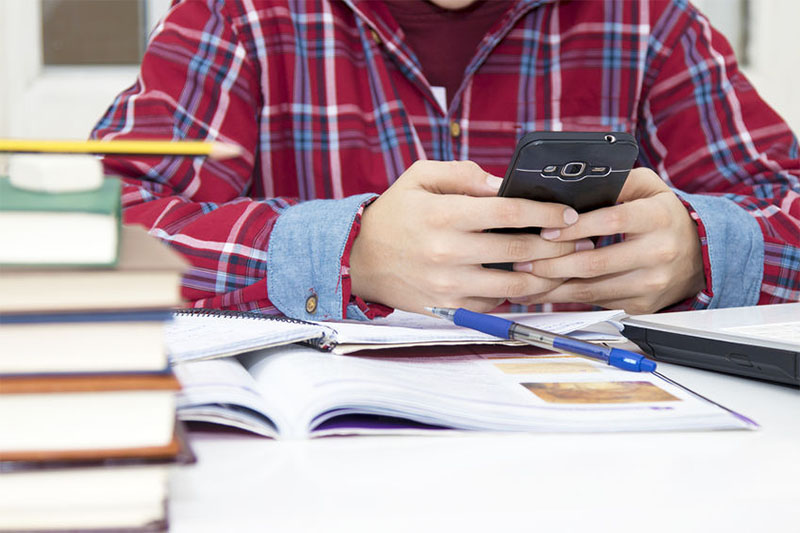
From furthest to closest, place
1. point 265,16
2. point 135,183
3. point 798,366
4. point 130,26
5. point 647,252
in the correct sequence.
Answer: point 130,26
point 265,16
point 135,183
point 647,252
point 798,366

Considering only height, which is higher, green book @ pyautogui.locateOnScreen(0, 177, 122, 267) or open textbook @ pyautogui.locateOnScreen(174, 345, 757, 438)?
green book @ pyautogui.locateOnScreen(0, 177, 122, 267)

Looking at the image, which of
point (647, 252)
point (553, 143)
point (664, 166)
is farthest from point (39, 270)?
point (664, 166)

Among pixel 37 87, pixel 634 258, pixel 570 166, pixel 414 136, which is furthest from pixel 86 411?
pixel 37 87

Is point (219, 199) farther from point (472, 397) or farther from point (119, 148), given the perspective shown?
point (119, 148)

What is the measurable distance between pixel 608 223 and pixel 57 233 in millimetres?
526

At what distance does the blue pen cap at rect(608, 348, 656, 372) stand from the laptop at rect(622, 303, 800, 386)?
0.25 ft

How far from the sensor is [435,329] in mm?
600

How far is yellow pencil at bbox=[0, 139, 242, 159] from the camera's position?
0.81ft

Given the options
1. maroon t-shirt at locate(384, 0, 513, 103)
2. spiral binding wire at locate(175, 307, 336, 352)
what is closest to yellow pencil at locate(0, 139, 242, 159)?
spiral binding wire at locate(175, 307, 336, 352)

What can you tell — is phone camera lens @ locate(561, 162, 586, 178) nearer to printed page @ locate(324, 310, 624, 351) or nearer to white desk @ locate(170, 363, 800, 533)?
printed page @ locate(324, 310, 624, 351)

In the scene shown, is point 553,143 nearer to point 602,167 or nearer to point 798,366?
point 602,167

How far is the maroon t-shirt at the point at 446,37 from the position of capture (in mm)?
1149

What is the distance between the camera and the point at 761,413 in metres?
0.46

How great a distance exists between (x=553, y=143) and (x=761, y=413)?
0.23 meters
